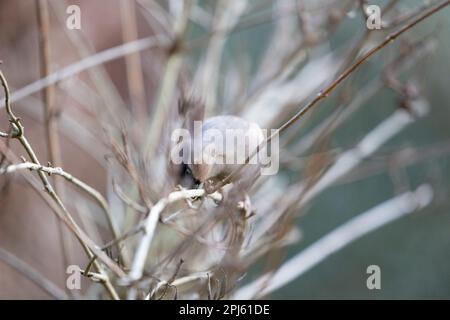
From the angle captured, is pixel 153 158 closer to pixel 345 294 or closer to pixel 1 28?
pixel 1 28

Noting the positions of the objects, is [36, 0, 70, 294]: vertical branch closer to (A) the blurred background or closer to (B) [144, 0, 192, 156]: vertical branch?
(A) the blurred background

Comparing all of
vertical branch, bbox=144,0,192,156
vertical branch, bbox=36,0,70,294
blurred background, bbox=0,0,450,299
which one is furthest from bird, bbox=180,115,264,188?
vertical branch, bbox=144,0,192,156

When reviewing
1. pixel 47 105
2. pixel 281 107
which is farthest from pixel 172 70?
pixel 47 105

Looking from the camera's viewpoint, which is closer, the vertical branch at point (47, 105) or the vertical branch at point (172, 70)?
the vertical branch at point (47, 105)

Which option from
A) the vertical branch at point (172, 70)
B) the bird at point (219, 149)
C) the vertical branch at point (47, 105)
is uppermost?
the vertical branch at point (172, 70)

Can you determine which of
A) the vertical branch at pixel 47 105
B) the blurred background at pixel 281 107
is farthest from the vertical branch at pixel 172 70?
the vertical branch at pixel 47 105

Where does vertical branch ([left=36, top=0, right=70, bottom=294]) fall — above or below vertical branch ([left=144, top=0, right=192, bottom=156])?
below

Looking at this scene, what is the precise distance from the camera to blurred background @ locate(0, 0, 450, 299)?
133 centimetres

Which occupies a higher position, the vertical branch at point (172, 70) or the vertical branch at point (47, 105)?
the vertical branch at point (172, 70)

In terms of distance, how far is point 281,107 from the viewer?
5.09 ft

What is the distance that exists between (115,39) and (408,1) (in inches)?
52.4

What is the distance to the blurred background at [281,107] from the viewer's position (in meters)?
1.33

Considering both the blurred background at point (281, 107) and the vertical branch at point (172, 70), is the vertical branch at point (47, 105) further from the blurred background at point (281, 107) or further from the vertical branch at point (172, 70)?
the vertical branch at point (172, 70)
